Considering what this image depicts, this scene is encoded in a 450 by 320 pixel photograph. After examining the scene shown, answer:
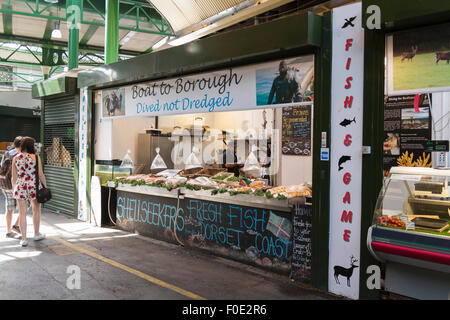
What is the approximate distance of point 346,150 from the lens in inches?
195

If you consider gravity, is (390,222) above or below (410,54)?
below

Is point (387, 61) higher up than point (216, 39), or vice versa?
point (216, 39)

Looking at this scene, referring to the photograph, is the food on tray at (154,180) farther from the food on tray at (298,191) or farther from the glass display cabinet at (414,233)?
the glass display cabinet at (414,233)

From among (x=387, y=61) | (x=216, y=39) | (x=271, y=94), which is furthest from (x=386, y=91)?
(x=216, y=39)

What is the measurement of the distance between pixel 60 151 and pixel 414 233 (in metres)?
9.68

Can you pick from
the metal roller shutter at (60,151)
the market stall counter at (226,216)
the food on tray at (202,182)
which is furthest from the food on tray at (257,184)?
the metal roller shutter at (60,151)

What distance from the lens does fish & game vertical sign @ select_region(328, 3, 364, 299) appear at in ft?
15.9

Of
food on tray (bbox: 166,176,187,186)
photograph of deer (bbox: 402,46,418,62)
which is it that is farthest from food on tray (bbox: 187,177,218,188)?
photograph of deer (bbox: 402,46,418,62)

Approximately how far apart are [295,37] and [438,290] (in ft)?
11.0

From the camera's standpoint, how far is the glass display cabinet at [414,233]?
4.02 m

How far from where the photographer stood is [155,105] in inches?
313

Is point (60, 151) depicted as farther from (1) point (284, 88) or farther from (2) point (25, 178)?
(1) point (284, 88)

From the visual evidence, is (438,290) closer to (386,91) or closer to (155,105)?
(386,91)

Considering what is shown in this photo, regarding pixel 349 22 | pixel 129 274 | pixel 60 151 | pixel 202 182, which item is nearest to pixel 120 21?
pixel 60 151
